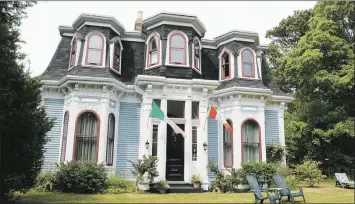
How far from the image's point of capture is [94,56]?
1512 centimetres

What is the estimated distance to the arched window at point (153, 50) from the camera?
51.1 feet

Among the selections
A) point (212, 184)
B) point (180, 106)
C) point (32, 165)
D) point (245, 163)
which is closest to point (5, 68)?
point (32, 165)

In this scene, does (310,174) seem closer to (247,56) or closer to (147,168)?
(247,56)

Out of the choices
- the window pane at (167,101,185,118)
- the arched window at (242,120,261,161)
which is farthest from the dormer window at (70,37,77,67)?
the arched window at (242,120,261,161)

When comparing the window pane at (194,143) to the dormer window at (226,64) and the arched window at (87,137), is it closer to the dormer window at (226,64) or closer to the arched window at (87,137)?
the dormer window at (226,64)

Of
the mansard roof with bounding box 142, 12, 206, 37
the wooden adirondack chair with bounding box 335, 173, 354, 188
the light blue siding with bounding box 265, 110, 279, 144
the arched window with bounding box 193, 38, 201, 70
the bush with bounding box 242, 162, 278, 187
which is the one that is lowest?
the wooden adirondack chair with bounding box 335, 173, 354, 188

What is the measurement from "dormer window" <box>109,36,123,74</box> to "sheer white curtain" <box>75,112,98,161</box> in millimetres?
2824

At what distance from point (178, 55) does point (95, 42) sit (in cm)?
429

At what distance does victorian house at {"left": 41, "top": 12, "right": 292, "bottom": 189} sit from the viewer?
1404 centimetres

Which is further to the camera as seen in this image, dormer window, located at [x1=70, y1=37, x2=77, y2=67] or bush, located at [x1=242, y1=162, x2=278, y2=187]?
dormer window, located at [x1=70, y1=37, x2=77, y2=67]

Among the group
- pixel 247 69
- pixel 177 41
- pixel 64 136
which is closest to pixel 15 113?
pixel 64 136

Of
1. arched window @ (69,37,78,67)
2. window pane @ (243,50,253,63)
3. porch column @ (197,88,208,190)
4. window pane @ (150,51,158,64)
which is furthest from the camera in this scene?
window pane @ (243,50,253,63)

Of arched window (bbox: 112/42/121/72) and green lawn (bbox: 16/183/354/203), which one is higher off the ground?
arched window (bbox: 112/42/121/72)

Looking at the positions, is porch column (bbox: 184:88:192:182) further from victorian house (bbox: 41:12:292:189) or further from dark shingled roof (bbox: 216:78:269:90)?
dark shingled roof (bbox: 216:78:269:90)
